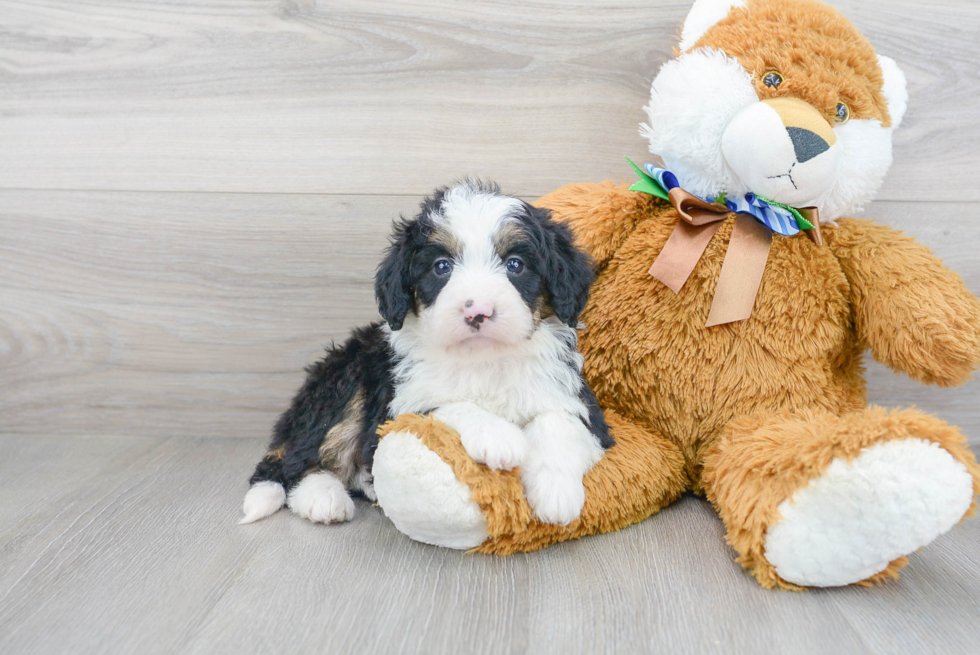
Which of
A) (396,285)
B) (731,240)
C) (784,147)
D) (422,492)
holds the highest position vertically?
(784,147)

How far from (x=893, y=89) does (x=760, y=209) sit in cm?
44

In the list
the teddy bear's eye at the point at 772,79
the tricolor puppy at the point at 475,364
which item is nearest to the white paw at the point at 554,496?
the tricolor puppy at the point at 475,364

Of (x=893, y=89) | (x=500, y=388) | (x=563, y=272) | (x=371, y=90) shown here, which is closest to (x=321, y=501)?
(x=500, y=388)

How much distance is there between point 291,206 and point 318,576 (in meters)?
1.07

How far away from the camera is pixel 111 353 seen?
2092 mm

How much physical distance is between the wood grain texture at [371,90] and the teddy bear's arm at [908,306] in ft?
1.64

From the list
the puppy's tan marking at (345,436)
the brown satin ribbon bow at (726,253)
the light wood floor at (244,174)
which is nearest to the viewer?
the brown satin ribbon bow at (726,253)

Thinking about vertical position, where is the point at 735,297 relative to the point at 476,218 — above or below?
below

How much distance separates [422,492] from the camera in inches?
50.0

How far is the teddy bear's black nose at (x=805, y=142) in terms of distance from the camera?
1.38 m

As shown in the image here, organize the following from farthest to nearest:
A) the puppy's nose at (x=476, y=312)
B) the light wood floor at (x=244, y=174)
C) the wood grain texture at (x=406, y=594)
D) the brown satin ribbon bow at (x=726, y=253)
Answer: the light wood floor at (x=244, y=174)
the brown satin ribbon bow at (x=726, y=253)
the puppy's nose at (x=476, y=312)
the wood grain texture at (x=406, y=594)

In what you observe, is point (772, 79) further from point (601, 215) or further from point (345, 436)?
point (345, 436)

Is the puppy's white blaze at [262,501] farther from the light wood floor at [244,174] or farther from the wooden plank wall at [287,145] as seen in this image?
the wooden plank wall at [287,145]

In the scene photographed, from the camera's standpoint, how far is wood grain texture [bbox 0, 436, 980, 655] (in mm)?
1093
